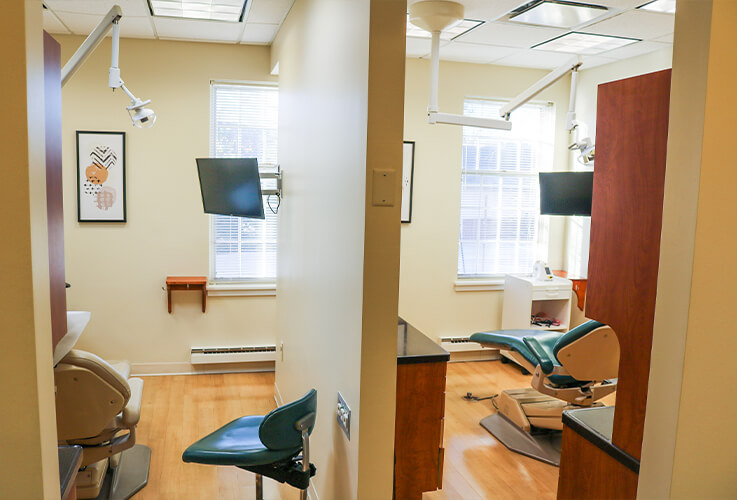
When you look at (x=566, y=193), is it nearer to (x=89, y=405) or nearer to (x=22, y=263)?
(x=89, y=405)

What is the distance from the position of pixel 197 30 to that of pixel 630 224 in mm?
3839

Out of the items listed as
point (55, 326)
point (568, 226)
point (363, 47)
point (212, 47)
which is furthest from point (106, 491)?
point (568, 226)

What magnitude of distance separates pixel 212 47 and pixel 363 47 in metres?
3.28

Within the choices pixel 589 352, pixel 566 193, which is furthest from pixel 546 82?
pixel 589 352

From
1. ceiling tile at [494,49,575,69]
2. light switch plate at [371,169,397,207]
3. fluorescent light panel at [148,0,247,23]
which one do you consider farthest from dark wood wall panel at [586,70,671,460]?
ceiling tile at [494,49,575,69]

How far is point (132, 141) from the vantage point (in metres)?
4.81

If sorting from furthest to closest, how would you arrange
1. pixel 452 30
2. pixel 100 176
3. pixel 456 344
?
pixel 456 344
pixel 100 176
pixel 452 30

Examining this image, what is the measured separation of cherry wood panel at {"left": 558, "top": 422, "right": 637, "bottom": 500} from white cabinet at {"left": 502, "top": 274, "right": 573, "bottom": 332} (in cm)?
317

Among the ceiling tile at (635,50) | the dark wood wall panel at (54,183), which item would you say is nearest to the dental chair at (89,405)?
the dark wood wall panel at (54,183)

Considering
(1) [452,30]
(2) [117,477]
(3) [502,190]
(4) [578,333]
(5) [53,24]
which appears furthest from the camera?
(3) [502,190]

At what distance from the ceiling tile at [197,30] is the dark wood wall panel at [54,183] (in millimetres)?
2550

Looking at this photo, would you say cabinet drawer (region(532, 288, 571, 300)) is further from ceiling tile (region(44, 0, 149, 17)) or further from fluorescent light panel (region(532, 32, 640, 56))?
ceiling tile (region(44, 0, 149, 17))

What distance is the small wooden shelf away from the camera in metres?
4.90

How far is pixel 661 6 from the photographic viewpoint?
3.41m
